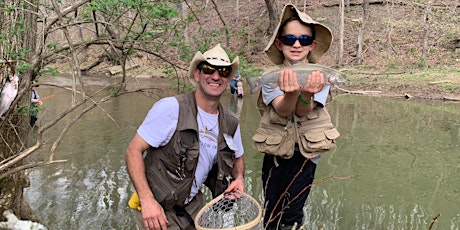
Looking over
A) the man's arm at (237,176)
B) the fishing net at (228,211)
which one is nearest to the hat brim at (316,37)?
the man's arm at (237,176)

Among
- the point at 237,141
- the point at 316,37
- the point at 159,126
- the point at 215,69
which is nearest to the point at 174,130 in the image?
the point at 159,126

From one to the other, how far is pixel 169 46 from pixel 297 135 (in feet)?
7.09

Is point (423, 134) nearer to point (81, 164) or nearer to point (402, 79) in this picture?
point (81, 164)

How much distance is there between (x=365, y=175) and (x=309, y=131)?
4.39 meters

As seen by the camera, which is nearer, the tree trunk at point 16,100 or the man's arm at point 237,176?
the man's arm at point 237,176

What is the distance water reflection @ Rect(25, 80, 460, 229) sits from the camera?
5164 millimetres

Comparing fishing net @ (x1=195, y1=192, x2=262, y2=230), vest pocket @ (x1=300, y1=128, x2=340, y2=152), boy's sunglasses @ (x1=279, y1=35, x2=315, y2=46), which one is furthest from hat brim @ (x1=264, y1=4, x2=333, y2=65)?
fishing net @ (x1=195, y1=192, x2=262, y2=230)

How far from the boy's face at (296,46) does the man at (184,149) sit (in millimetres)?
433

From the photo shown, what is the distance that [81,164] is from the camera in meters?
7.15

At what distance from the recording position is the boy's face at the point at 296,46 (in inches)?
116

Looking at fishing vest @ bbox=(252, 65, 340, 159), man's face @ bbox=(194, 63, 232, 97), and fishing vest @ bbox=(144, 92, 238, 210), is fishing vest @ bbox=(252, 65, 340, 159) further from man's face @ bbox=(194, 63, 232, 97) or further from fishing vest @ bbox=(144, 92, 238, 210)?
fishing vest @ bbox=(144, 92, 238, 210)

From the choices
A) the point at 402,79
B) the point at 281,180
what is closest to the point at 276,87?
the point at 281,180

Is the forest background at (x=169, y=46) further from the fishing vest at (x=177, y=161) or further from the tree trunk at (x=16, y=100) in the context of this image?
the fishing vest at (x=177, y=161)

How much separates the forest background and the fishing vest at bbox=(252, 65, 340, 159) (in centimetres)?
40
